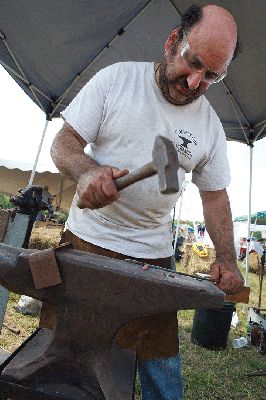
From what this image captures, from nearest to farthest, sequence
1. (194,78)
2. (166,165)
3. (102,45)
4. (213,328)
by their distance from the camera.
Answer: (166,165)
(194,78)
(213,328)
(102,45)

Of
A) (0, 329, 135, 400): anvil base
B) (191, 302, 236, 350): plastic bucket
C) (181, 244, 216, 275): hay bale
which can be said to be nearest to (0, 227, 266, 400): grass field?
(191, 302, 236, 350): plastic bucket

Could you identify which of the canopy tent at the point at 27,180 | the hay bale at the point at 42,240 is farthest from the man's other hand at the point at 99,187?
the canopy tent at the point at 27,180

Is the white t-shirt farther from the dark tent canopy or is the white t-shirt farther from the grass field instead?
the dark tent canopy

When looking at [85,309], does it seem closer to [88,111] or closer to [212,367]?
[88,111]

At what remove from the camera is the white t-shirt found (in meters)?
1.49

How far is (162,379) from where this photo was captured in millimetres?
1577

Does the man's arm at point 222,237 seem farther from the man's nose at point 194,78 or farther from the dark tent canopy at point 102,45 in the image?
the dark tent canopy at point 102,45

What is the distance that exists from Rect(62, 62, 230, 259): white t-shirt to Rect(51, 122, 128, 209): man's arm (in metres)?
0.08

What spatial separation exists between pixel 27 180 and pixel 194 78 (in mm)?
11891

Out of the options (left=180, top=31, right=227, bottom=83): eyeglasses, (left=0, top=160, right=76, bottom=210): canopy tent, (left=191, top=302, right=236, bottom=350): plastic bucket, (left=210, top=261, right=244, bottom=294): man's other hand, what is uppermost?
(left=0, top=160, right=76, bottom=210): canopy tent

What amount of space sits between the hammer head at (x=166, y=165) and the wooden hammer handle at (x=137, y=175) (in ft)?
0.13

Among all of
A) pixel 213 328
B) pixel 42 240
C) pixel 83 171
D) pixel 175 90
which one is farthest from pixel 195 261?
pixel 83 171

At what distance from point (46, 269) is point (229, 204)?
1309 mm

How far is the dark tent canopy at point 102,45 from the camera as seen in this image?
4.18 metres
